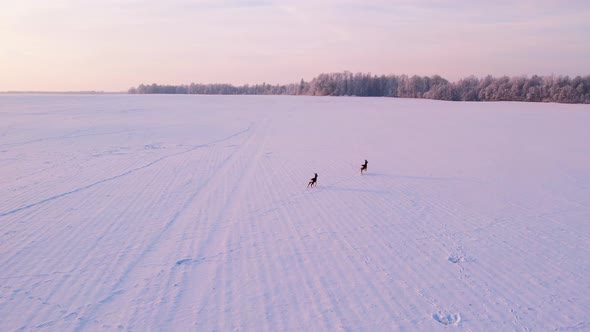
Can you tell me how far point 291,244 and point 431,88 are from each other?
103 metres

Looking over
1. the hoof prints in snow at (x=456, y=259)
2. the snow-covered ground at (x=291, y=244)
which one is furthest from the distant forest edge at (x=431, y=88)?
the hoof prints in snow at (x=456, y=259)

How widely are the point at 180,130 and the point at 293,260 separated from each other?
2259cm

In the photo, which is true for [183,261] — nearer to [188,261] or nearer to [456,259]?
[188,261]

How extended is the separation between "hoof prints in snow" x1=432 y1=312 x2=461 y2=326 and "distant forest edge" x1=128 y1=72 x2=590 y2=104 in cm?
8786


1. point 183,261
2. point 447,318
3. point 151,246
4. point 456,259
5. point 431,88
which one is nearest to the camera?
point 447,318

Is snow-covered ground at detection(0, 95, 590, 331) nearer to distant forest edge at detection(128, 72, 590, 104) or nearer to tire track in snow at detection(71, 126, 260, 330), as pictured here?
tire track in snow at detection(71, 126, 260, 330)

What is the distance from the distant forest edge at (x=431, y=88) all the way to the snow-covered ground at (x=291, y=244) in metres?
76.2

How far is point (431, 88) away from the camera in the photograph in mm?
101188

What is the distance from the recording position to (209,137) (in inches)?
938

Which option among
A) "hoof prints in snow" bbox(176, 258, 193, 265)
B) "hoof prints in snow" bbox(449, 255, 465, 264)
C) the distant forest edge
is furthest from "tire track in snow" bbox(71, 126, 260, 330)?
the distant forest edge

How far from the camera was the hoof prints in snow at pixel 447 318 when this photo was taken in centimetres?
506

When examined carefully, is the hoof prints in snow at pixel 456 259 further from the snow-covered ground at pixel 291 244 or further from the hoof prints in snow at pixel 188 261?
the hoof prints in snow at pixel 188 261

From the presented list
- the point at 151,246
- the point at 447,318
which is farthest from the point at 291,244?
the point at 447,318

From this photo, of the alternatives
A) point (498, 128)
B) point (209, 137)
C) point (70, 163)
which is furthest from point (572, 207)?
point (498, 128)
